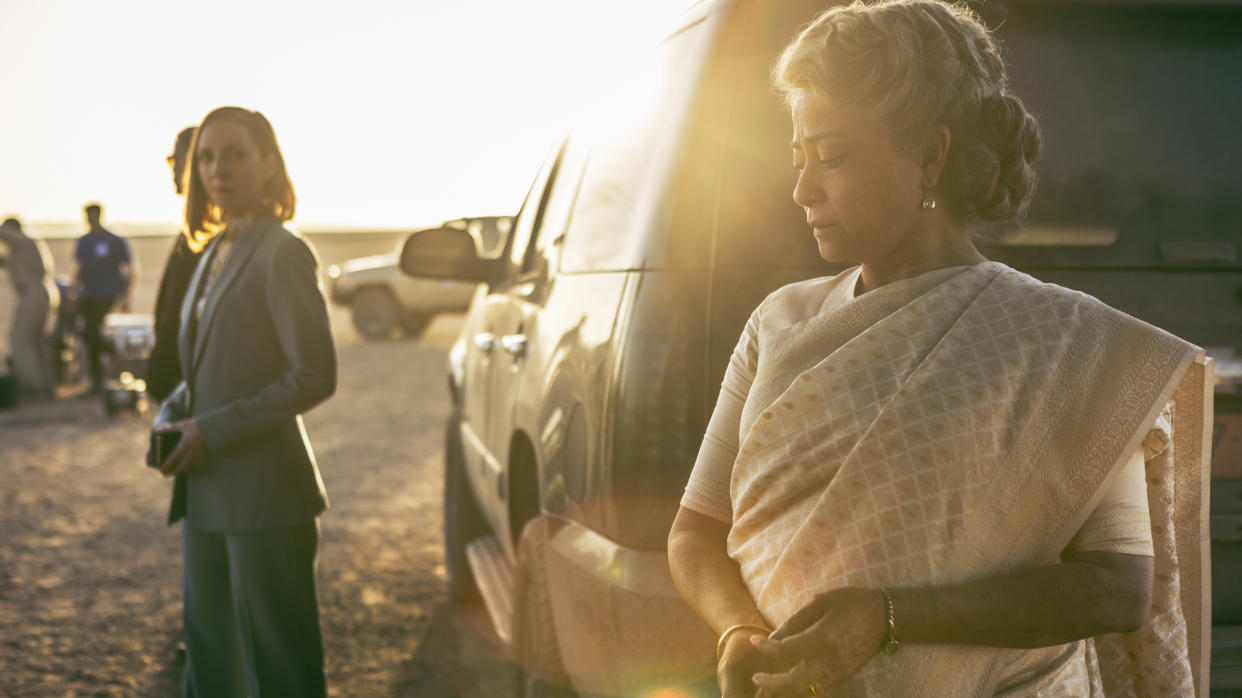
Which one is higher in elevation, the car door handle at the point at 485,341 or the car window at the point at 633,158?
the car window at the point at 633,158

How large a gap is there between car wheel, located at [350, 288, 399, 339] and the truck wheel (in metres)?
16.2

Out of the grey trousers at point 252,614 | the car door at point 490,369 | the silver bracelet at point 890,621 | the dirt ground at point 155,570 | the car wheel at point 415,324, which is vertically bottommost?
the car wheel at point 415,324

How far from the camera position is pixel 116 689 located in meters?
4.15

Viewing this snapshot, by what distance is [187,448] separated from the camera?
9.42ft

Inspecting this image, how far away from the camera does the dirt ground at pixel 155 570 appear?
429 centimetres

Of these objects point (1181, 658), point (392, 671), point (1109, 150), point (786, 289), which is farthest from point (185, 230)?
point (1181, 658)

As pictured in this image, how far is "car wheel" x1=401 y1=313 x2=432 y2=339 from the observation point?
2109 centimetres

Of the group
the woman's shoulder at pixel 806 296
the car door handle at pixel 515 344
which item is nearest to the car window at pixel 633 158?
the car door handle at pixel 515 344

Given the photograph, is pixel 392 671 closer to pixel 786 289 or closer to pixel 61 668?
pixel 61 668

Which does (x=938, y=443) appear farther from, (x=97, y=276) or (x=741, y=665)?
(x=97, y=276)

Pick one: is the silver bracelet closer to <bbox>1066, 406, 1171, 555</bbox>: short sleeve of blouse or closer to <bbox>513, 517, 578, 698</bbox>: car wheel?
<bbox>1066, 406, 1171, 555</bbox>: short sleeve of blouse

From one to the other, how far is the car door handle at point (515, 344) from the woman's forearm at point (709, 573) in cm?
145

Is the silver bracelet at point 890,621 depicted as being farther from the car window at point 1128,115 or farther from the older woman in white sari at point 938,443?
the car window at point 1128,115

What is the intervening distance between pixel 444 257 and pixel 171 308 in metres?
0.97
